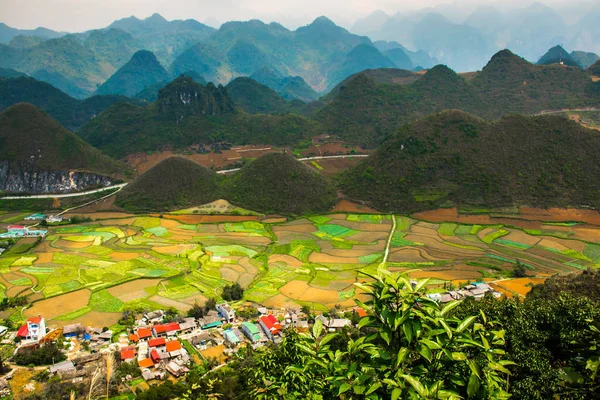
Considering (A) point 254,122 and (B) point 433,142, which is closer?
(B) point 433,142

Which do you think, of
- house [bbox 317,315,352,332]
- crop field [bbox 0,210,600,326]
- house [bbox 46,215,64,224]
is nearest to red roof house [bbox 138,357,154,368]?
crop field [bbox 0,210,600,326]

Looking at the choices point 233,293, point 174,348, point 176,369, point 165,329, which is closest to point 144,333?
point 165,329

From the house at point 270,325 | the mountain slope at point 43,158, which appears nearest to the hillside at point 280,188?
the mountain slope at point 43,158

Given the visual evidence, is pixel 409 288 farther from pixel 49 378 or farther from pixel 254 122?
pixel 254 122

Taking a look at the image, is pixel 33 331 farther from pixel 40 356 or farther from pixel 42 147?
pixel 42 147

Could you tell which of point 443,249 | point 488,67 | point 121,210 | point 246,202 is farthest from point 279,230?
point 488,67

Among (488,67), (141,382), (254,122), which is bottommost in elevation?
(141,382)

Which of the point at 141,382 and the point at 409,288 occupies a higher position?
the point at 409,288
